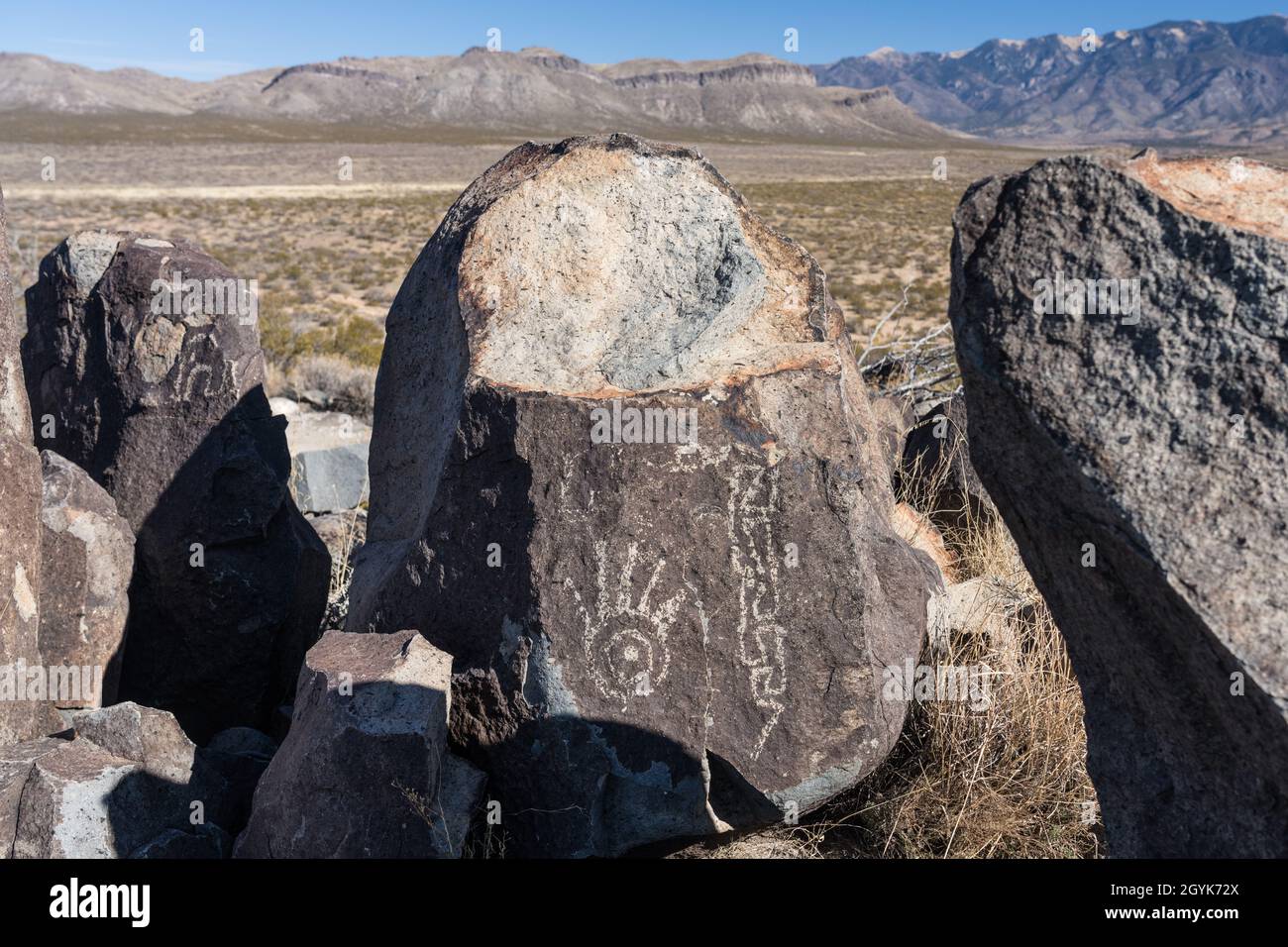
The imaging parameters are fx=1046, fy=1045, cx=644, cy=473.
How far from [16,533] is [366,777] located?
4.93ft

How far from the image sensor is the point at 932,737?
344 cm

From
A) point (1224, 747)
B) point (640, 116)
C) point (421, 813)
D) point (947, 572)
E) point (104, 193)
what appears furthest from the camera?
point (640, 116)

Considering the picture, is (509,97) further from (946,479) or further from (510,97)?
(946,479)

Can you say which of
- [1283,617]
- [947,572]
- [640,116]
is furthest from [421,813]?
[640,116]

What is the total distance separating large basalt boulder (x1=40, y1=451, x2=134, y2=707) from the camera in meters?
3.55

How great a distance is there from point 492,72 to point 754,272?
573 feet

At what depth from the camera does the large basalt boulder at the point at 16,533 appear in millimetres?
3186

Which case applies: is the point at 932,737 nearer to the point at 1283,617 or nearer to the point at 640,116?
the point at 1283,617

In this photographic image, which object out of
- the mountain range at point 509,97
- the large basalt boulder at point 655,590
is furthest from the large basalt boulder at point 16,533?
the mountain range at point 509,97

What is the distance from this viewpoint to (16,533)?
3242 millimetres

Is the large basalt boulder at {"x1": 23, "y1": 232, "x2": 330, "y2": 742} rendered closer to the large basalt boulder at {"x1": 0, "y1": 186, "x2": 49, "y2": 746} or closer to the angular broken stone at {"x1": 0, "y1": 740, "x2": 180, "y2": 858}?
the large basalt boulder at {"x1": 0, "y1": 186, "x2": 49, "y2": 746}

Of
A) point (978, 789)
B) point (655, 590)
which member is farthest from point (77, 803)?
point (978, 789)

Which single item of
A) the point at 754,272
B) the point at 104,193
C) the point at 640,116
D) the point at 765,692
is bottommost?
the point at 765,692

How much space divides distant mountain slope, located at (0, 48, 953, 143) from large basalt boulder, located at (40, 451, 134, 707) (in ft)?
444
